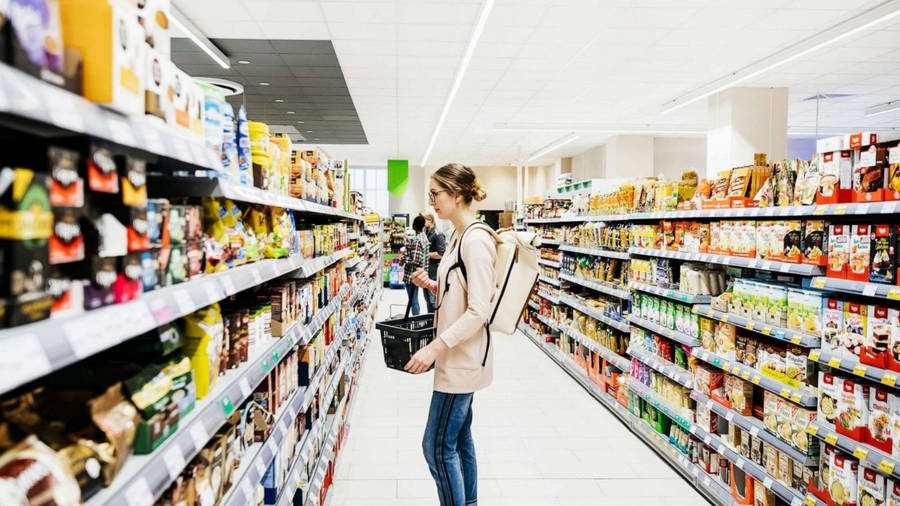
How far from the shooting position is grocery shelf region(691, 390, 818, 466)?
2912 millimetres

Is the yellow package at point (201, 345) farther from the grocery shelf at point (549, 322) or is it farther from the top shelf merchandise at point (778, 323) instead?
the grocery shelf at point (549, 322)

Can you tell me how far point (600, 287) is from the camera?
582 cm

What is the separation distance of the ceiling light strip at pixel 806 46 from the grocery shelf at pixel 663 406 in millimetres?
4472

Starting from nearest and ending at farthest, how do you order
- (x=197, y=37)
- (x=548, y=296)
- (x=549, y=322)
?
(x=197, y=37) < (x=549, y=322) < (x=548, y=296)

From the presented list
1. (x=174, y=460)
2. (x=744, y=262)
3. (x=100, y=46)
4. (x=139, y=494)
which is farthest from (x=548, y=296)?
(x=100, y=46)

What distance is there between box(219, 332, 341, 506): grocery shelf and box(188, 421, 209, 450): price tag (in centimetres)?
37

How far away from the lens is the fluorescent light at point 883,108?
33.1ft

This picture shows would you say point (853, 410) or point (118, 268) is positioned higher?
point (118, 268)

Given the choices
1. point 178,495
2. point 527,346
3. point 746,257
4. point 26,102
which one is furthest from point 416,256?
point 26,102

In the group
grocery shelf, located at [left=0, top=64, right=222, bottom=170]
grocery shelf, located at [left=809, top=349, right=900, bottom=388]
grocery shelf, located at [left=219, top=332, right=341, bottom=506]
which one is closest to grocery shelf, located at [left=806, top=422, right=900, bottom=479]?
grocery shelf, located at [left=809, top=349, right=900, bottom=388]

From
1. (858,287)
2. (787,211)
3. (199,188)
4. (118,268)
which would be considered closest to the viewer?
(118,268)

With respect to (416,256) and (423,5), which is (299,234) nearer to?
(423,5)

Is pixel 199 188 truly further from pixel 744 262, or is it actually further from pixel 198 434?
pixel 744 262

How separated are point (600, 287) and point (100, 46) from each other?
5385mm
